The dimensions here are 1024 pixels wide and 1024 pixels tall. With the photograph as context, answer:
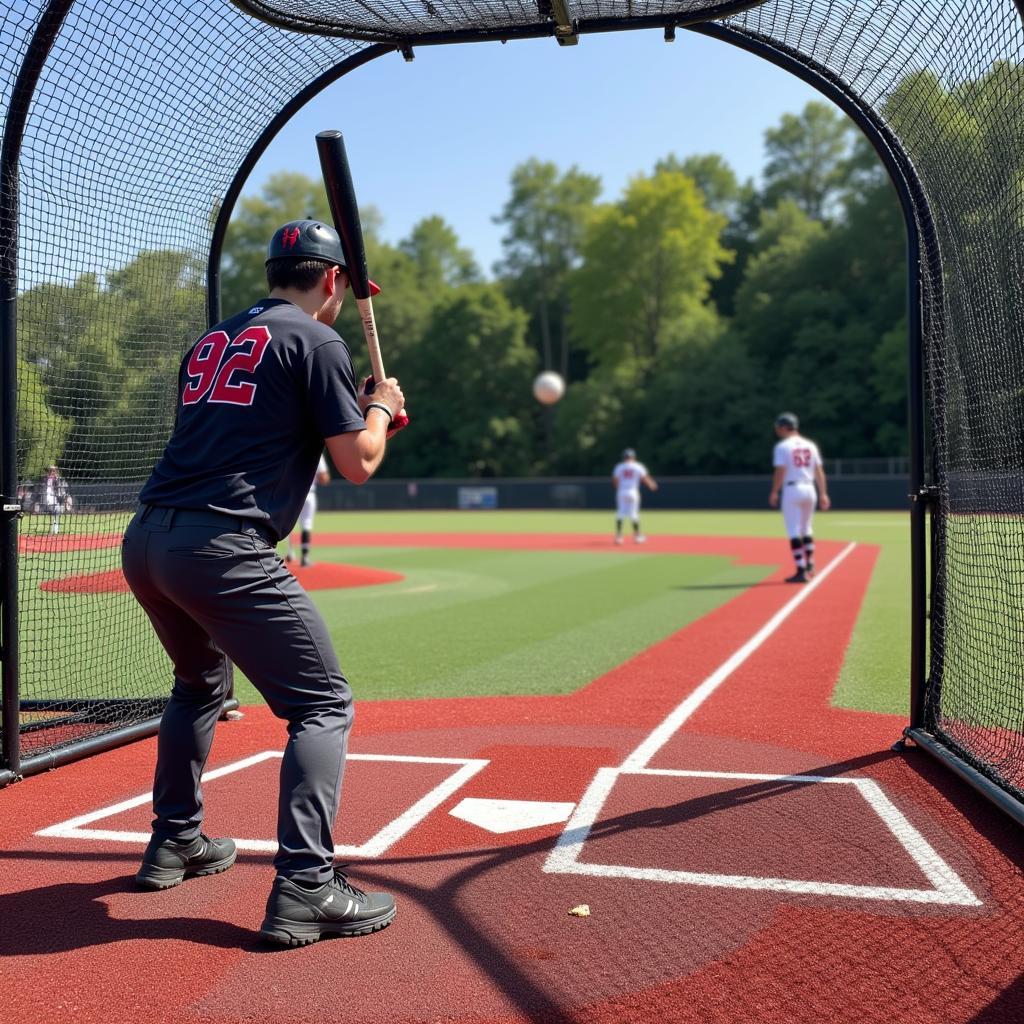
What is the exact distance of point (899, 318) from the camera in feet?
179

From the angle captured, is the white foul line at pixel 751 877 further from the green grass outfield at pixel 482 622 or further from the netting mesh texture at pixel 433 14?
the netting mesh texture at pixel 433 14

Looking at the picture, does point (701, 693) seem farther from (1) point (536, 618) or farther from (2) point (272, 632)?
(2) point (272, 632)

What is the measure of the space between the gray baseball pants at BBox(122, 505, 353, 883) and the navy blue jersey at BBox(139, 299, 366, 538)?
Result: 0.09m

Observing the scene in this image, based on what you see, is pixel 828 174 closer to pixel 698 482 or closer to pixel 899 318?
pixel 899 318

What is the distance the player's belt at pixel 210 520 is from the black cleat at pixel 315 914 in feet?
3.76

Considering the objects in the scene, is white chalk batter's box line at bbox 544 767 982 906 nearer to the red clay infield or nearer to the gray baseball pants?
the red clay infield

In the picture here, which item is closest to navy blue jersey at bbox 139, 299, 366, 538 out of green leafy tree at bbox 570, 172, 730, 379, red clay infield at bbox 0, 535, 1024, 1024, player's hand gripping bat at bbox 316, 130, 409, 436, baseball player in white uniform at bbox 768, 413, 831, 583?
player's hand gripping bat at bbox 316, 130, 409, 436

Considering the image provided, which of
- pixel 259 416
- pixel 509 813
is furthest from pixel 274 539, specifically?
pixel 509 813

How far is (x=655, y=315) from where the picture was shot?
62781 millimetres

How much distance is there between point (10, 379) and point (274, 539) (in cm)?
242

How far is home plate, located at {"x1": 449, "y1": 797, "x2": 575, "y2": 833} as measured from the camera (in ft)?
14.5

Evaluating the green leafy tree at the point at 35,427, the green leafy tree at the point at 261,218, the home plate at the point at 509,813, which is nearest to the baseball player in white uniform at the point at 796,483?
the green leafy tree at the point at 35,427

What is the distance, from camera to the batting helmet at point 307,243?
362 centimetres

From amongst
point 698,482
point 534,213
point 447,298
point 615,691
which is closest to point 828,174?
point 534,213
